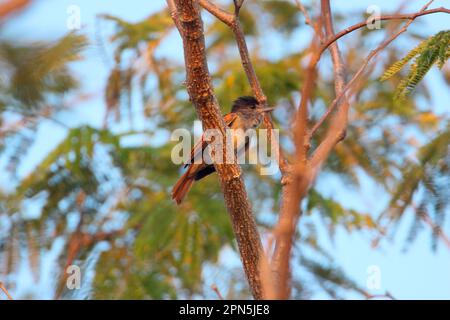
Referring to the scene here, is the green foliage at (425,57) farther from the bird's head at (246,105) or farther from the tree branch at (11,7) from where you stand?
the tree branch at (11,7)

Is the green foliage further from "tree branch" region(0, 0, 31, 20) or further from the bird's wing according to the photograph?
"tree branch" region(0, 0, 31, 20)

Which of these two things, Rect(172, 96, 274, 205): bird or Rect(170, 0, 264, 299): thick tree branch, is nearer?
Rect(170, 0, 264, 299): thick tree branch

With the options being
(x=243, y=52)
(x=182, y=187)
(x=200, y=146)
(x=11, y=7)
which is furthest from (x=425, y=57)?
(x=182, y=187)

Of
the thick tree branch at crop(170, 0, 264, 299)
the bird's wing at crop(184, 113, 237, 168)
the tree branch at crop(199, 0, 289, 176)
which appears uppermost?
the bird's wing at crop(184, 113, 237, 168)

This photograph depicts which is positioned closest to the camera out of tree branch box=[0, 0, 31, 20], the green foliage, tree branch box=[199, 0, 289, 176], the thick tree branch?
tree branch box=[0, 0, 31, 20]

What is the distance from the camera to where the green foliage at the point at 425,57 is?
298cm

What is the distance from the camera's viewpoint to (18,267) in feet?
16.1

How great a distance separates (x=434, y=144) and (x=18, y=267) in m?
2.93

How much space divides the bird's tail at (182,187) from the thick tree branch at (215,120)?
204cm

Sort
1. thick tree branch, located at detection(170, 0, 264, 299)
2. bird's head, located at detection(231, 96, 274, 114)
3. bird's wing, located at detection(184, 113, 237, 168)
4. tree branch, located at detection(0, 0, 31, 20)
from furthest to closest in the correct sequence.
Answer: bird's head, located at detection(231, 96, 274, 114), bird's wing, located at detection(184, 113, 237, 168), thick tree branch, located at detection(170, 0, 264, 299), tree branch, located at detection(0, 0, 31, 20)

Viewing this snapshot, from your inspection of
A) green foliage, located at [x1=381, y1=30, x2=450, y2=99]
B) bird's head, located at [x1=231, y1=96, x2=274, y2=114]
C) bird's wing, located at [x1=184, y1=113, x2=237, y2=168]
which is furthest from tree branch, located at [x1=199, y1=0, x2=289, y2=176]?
bird's head, located at [x1=231, y1=96, x2=274, y2=114]

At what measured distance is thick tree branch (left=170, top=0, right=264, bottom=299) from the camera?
283 cm

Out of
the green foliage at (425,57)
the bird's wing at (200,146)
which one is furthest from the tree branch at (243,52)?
the bird's wing at (200,146)

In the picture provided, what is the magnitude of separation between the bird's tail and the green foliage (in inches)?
89.3
